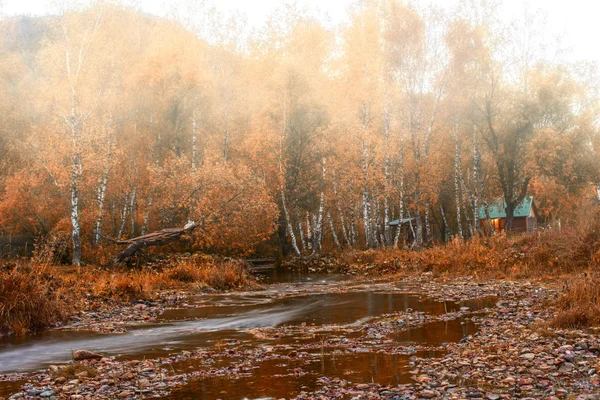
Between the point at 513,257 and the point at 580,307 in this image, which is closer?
the point at 580,307

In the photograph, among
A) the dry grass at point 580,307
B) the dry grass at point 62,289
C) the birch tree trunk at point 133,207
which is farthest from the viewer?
the birch tree trunk at point 133,207

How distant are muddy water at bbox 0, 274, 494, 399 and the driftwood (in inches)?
374

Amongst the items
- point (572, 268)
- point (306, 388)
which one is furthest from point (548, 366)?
point (572, 268)

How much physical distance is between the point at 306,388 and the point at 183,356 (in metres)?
3.17

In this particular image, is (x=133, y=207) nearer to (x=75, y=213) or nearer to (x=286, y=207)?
(x=75, y=213)

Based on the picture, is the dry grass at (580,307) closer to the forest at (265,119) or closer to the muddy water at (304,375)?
the muddy water at (304,375)

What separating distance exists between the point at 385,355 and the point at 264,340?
9.62ft

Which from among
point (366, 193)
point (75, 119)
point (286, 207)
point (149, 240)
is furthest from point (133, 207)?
point (366, 193)

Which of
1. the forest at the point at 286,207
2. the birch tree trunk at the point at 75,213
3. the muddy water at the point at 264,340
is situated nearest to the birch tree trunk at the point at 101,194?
the forest at the point at 286,207

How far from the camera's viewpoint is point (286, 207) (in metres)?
40.2

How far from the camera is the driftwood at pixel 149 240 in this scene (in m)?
27.4

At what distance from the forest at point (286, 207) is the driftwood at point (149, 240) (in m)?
0.16

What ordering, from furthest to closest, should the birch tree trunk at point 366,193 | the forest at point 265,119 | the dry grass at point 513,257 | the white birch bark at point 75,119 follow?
the birch tree trunk at point 366,193, the forest at point 265,119, the white birch bark at point 75,119, the dry grass at point 513,257

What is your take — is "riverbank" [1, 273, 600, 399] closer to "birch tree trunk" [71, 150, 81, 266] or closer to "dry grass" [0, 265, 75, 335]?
"dry grass" [0, 265, 75, 335]
